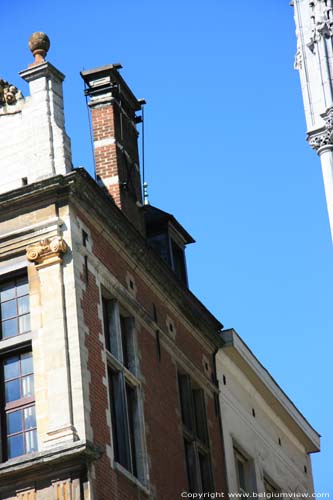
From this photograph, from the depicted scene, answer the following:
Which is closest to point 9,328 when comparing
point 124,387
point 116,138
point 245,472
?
point 124,387

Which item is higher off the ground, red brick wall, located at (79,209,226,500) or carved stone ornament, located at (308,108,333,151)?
carved stone ornament, located at (308,108,333,151)

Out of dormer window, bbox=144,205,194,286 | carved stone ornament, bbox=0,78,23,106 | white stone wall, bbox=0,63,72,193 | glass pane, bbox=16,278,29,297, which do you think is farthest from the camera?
dormer window, bbox=144,205,194,286

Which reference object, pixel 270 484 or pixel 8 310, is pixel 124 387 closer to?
pixel 8 310

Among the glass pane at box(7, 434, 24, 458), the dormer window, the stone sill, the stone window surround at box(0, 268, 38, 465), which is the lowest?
the stone sill

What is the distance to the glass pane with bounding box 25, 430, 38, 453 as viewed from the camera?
22.6 meters

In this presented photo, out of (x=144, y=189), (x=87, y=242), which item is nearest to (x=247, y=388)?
(x=144, y=189)

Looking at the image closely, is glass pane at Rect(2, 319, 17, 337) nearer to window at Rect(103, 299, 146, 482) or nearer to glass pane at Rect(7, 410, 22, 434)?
glass pane at Rect(7, 410, 22, 434)

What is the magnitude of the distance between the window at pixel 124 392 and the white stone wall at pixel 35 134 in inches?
93.6

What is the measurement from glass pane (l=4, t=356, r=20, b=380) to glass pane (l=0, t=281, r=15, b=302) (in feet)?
3.34

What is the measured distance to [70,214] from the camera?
2388 cm

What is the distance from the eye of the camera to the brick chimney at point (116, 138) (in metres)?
27.0

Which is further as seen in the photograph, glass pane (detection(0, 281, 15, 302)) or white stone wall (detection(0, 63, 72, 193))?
white stone wall (detection(0, 63, 72, 193))

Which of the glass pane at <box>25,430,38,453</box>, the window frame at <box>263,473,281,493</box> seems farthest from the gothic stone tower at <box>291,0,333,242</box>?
the window frame at <box>263,473,281,493</box>

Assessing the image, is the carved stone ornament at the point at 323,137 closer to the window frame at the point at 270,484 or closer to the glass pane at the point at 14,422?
the glass pane at the point at 14,422
